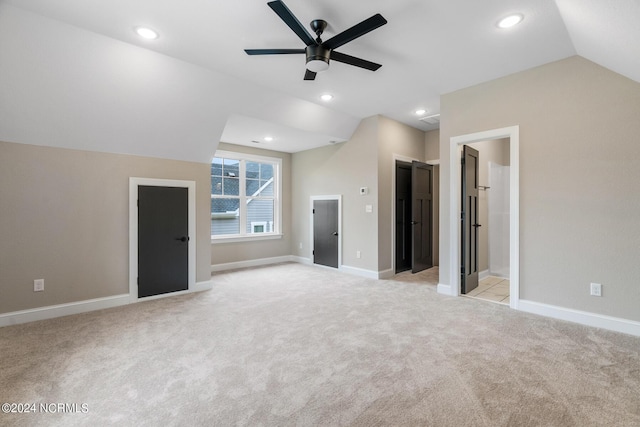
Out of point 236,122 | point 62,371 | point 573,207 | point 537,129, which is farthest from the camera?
point 236,122

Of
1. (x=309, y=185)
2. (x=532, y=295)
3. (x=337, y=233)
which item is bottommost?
(x=532, y=295)

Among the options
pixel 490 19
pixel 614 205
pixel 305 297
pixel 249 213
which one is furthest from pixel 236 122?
pixel 614 205

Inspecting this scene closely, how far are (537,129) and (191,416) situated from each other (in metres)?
4.32

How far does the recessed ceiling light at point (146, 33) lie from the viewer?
8.91 ft

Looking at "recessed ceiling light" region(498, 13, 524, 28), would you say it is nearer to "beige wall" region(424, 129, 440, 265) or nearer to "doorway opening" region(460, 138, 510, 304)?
"doorway opening" region(460, 138, 510, 304)

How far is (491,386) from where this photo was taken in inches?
81.3

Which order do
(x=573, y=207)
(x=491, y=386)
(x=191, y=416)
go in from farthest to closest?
(x=573, y=207) < (x=491, y=386) < (x=191, y=416)

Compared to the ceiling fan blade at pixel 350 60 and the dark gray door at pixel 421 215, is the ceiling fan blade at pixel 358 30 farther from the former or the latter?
Answer: the dark gray door at pixel 421 215

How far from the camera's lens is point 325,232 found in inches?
241

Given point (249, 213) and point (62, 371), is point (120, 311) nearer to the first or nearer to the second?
point (62, 371)

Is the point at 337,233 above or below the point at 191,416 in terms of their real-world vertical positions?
above

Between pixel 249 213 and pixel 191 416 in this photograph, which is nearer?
pixel 191 416

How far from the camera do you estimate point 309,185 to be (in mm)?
6500

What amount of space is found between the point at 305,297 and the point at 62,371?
258 centimetres
